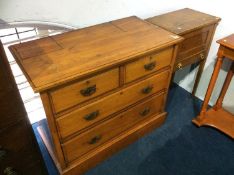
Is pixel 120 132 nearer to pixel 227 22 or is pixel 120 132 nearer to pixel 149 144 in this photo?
pixel 149 144

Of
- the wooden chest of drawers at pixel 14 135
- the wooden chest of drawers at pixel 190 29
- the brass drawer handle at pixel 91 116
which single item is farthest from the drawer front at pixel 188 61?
the wooden chest of drawers at pixel 14 135

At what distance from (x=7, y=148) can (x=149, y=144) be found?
4.42 ft

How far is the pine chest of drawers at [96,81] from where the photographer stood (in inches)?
55.2

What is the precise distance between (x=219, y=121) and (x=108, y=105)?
1.31 meters

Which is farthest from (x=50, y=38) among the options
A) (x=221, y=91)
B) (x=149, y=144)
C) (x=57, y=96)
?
(x=221, y=91)

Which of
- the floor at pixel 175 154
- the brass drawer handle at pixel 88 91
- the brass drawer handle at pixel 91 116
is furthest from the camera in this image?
the floor at pixel 175 154

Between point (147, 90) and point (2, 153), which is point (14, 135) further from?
point (147, 90)

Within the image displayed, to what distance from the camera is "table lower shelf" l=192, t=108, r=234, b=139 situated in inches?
89.7

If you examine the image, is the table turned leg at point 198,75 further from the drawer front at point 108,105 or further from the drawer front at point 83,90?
the drawer front at point 83,90

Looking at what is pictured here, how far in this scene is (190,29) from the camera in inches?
77.8

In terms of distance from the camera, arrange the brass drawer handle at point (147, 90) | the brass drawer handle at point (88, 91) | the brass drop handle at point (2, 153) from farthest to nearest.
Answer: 1. the brass drawer handle at point (147, 90)
2. the brass drawer handle at point (88, 91)
3. the brass drop handle at point (2, 153)

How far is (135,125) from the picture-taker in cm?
213

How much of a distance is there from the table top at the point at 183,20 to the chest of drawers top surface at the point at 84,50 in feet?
0.64

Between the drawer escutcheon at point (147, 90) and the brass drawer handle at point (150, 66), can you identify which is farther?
the drawer escutcheon at point (147, 90)
